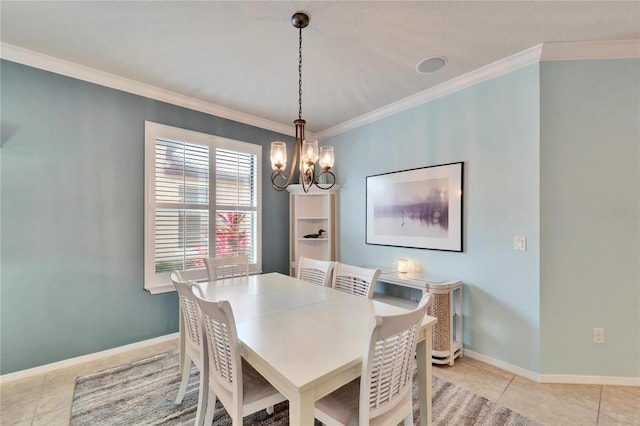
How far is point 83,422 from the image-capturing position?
70.8 inches

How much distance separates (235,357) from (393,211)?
2503mm

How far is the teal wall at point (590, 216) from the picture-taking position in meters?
2.18

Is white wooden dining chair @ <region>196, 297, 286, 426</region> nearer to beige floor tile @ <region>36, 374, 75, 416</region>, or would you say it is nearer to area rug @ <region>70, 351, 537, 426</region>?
area rug @ <region>70, 351, 537, 426</region>

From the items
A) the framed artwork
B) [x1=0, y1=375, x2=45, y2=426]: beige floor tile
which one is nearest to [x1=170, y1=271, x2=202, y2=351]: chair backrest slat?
[x1=0, y1=375, x2=45, y2=426]: beige floor tile

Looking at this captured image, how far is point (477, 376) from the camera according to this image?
2.34 m

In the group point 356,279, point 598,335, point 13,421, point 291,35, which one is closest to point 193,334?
point 356,279

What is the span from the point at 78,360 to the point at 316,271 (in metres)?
2.31

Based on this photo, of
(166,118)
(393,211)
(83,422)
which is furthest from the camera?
(393,211)

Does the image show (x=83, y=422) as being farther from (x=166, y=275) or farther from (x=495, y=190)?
(x=495, y=190)

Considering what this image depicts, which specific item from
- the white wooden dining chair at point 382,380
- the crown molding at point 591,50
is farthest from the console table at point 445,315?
the crown molding at point 591,50

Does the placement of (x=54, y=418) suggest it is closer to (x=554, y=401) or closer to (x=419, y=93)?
(x=554, y=401)

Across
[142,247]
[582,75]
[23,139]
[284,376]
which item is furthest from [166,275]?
[582,75]

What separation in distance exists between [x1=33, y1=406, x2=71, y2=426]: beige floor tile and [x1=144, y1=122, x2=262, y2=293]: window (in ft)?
3.73

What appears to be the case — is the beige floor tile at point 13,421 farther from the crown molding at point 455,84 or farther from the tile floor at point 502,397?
the crown molding at point 455,84
